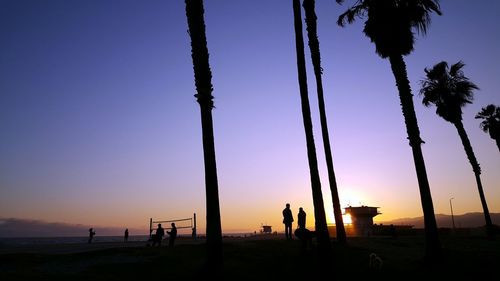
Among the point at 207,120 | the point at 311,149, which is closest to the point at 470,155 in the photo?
the point at 311,149

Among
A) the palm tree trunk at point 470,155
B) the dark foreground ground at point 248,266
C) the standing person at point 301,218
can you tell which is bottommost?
the dark foreground ground at point 248,266

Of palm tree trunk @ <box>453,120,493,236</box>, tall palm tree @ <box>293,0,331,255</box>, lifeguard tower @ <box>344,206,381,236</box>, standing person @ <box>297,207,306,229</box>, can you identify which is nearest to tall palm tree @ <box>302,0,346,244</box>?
standing person @ <box>297,207,306,229</box>

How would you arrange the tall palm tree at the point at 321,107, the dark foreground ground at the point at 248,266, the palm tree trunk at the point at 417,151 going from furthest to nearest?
the tall palm tree at the point at 321,107
the palm tree trunk at the point at 417,151
the dark foreground ground at the point at 248,266

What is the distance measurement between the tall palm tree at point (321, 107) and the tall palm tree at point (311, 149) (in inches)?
158

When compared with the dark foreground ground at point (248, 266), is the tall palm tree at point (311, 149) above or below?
above

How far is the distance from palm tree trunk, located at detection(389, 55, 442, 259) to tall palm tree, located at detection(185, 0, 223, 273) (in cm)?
948

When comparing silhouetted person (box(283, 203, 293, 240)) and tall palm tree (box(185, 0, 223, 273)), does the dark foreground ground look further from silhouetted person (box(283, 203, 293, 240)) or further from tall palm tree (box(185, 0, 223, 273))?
silhouetted person (box(283, 203, 293, 240))

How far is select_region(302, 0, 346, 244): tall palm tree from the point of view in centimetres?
2167

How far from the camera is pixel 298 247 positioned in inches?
773

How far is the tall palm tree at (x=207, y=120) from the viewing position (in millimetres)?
12664

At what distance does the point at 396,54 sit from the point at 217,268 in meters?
13.7

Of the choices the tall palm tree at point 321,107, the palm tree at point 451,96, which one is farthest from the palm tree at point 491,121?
the tall palm tree at point 321,107

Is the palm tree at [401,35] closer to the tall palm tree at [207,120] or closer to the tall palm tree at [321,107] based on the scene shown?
the tall palm tree at [321,107]

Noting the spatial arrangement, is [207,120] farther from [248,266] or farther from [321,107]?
[321,107]
